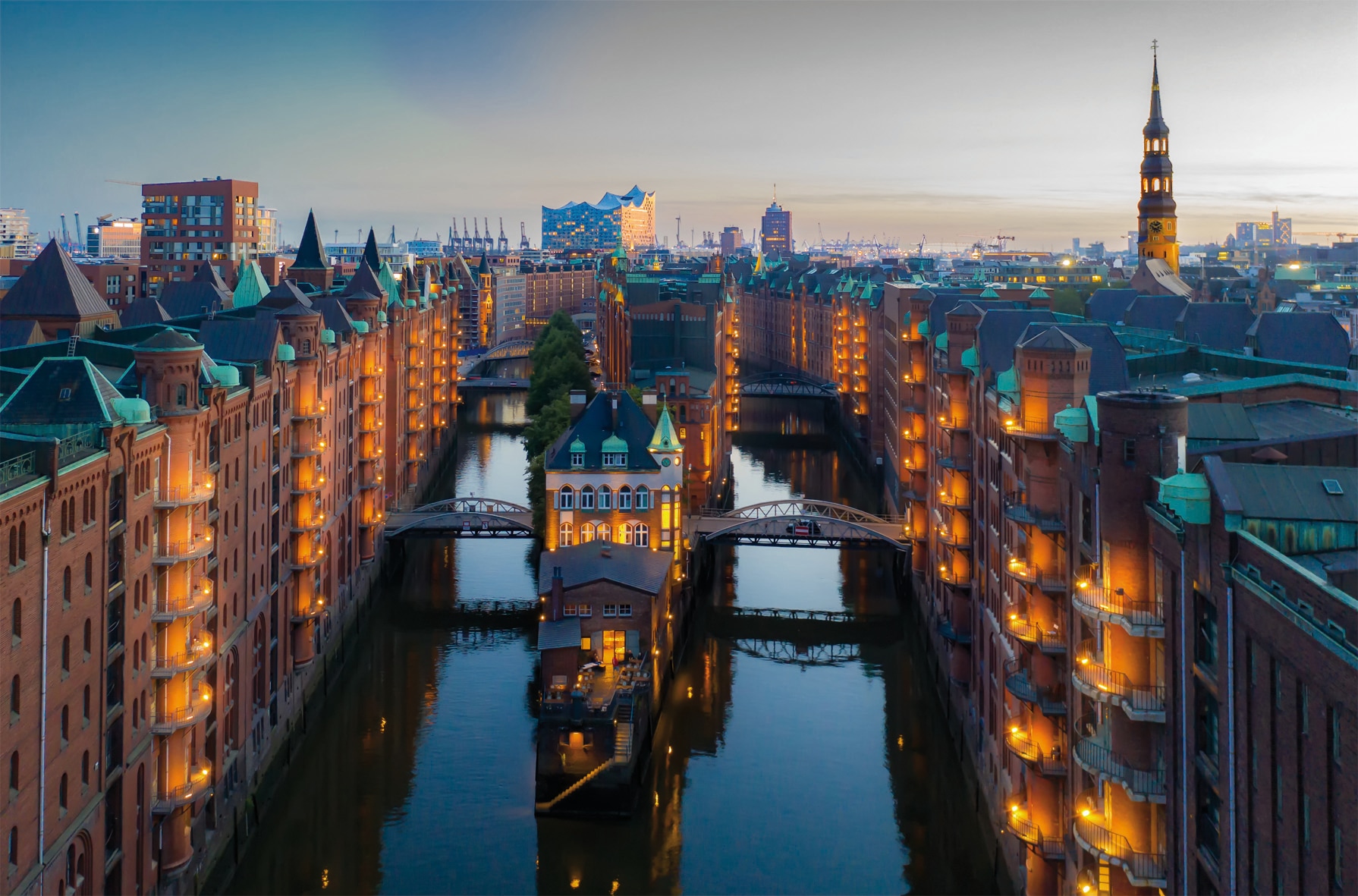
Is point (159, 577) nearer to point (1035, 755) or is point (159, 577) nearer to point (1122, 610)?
point (1035, 755)

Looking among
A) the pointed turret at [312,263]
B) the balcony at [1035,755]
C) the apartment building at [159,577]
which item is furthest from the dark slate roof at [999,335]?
the pointed turret at [312,263]

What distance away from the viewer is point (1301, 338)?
192 feet

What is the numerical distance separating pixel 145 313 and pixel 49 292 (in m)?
9.28

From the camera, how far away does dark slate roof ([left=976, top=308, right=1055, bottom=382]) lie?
4884 cm

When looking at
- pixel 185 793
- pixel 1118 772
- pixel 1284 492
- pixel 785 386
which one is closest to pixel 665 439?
pixel 185 793

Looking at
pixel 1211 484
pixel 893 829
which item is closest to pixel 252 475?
pixel 893 829

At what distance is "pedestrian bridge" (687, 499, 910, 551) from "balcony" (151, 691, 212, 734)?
1470 inches

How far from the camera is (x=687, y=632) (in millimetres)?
67875

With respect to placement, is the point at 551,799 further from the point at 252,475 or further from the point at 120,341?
the point at 120,341

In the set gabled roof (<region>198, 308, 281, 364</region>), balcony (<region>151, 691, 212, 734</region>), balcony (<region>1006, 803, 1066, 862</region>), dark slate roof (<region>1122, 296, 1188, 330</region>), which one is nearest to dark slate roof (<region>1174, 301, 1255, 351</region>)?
dark slate roof (<region>1122, 296, 1188, 330</region>)

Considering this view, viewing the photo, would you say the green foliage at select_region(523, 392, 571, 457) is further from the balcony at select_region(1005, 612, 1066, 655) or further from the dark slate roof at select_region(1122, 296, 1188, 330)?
the balcony at select_region(1005, 612, 1066, 655)

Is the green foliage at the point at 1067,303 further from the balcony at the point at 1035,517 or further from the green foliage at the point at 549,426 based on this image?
the balcony at the point at 1035,517

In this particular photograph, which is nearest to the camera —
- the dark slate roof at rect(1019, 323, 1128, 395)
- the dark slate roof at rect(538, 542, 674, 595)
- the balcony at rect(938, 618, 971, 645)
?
the dark slate roof at rect(1019, 323, 1128, 395)

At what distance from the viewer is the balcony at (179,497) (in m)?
38.2
